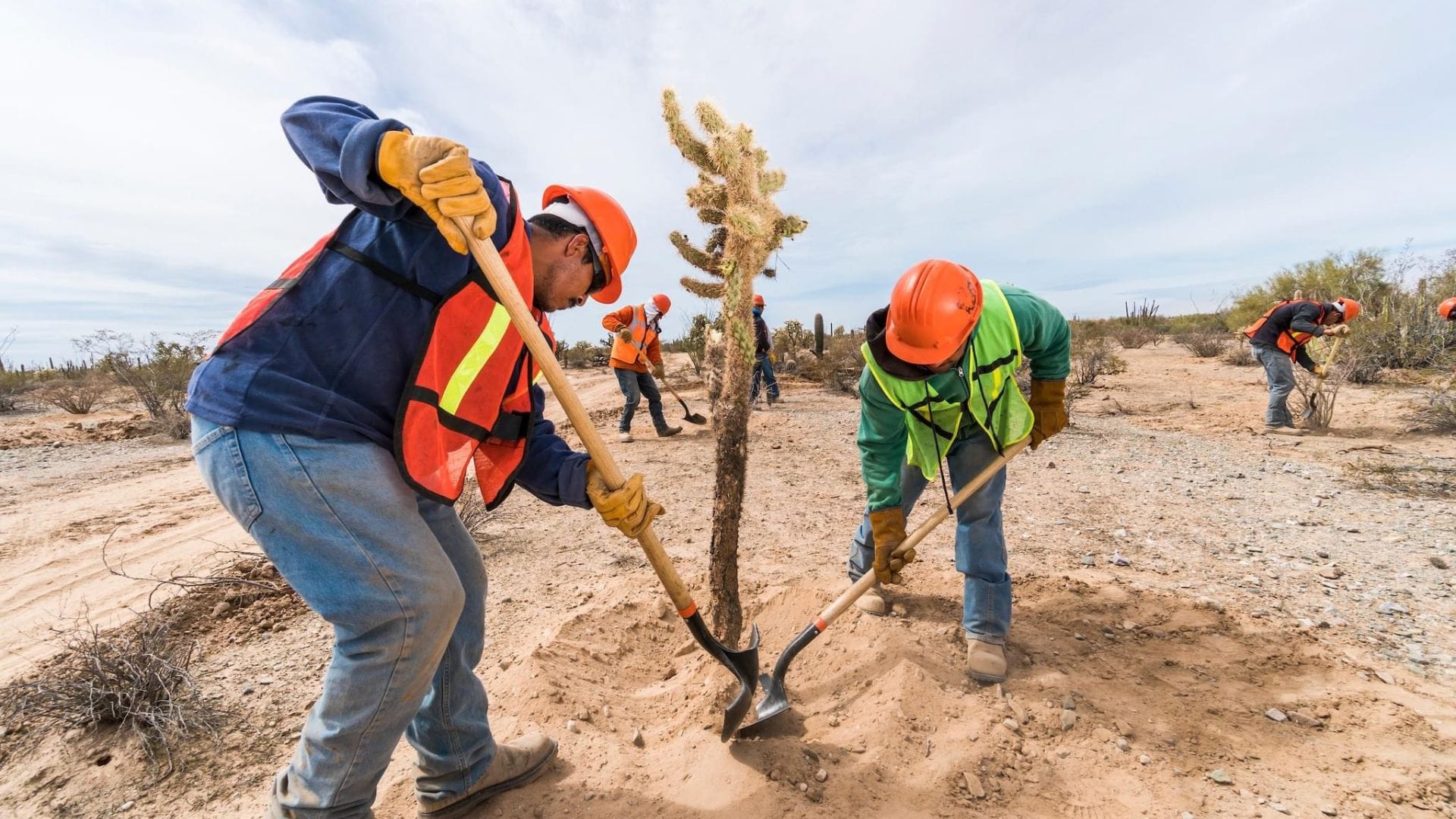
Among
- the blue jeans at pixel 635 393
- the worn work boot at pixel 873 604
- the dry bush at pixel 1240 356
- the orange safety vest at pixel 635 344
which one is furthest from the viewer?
the dry bush at pixel 1240 356

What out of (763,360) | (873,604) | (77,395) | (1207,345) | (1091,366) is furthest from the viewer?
(1207,345)

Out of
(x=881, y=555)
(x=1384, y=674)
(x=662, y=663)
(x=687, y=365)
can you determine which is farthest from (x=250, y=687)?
(x=687, y=365)

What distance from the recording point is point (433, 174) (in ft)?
4.27

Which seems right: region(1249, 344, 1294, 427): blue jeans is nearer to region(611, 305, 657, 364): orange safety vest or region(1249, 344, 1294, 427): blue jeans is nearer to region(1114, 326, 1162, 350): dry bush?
region(611, 305, 657, 364): orange safety vest

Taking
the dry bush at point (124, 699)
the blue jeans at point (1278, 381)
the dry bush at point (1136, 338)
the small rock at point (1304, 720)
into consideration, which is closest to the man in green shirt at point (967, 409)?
the small rock at point (1304, 720)

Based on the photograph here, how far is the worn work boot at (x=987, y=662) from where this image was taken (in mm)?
2533

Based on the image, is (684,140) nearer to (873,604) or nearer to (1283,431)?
(873,604)

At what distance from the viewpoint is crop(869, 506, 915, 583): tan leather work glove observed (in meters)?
2.68

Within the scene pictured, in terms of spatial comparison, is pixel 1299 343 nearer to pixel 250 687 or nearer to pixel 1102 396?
pixel 1102 396

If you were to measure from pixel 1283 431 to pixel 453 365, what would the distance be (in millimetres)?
8782

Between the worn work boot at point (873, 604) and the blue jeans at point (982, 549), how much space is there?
0.50 m

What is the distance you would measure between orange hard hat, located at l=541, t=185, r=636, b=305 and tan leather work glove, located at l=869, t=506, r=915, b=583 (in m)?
1.55

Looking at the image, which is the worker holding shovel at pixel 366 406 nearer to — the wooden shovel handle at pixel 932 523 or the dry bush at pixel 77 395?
the wooden shovel handle at pixel 932 523

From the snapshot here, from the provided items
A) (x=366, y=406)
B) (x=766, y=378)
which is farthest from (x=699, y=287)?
(x=766, y=378)
